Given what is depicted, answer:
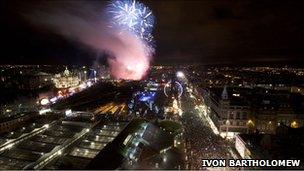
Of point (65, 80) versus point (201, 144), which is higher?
point (65, 80)

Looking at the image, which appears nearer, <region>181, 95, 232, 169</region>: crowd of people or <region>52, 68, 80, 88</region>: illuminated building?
<region>181, 95, 232, 169</region>: crowd of people

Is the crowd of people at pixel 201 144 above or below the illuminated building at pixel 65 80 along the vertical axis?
below

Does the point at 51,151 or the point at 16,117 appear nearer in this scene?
the point at 51,151

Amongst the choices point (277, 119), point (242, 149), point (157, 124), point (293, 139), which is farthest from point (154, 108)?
point (293, 139)

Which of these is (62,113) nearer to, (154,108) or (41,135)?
(41,135)

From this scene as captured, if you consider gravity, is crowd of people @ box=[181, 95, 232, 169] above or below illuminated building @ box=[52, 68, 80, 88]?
below

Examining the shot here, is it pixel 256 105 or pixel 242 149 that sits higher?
pixel 256 105

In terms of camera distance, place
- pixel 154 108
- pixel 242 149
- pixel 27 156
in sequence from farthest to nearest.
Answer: pixel 154 108 → pixel 242 149 → pixel 27 156

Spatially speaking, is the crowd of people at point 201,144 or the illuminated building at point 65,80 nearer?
the crowd of people at point 201,144

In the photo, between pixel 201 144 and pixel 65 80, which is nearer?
pixel 201 144

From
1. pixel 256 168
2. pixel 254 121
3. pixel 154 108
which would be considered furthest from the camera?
pixel 154 108

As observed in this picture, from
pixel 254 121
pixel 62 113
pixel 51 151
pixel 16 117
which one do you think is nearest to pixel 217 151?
pixel 254 121
